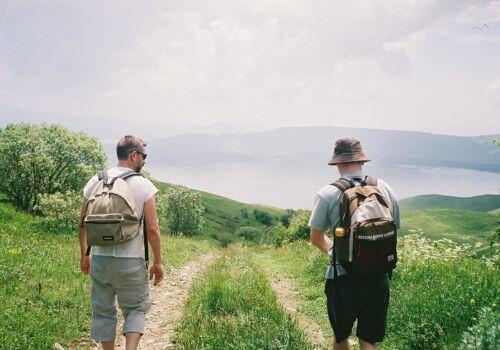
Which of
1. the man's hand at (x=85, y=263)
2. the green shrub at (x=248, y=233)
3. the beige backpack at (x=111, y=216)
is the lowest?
the green shrub at (x=248, y=233)

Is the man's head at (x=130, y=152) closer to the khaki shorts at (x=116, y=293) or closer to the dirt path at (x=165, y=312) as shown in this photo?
the khaki shorts at (x=116, y=293)

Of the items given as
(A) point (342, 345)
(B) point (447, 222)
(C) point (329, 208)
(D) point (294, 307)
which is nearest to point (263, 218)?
(B) point (447, 222)

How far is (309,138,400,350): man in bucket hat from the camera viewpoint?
14.3ft

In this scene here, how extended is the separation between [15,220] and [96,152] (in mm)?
15170

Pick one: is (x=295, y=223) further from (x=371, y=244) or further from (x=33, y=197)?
(x=371, y=244)

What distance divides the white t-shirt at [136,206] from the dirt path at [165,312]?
95.2 inches

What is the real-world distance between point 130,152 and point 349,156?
2.91 metres

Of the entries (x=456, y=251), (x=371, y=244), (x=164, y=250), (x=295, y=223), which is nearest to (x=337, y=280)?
(x=371, y=244)

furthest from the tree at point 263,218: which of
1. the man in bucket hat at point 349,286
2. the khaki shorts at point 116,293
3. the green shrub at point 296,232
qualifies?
the man in bucket hat at point 349,286

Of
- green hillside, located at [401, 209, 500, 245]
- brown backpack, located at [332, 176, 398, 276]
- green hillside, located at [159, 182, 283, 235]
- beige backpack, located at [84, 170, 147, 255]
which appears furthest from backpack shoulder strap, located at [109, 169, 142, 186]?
green hillside, located at [401, 209, 500, 245]

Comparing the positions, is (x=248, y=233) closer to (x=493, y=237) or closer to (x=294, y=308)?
(x=294, y=308)

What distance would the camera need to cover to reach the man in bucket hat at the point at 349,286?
4.36 meters

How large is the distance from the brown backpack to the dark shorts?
0.21 metres

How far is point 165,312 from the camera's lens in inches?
356
